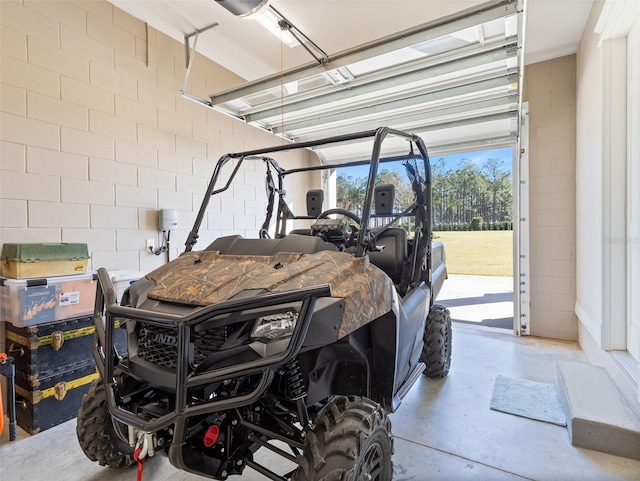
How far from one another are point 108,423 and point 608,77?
4.03m

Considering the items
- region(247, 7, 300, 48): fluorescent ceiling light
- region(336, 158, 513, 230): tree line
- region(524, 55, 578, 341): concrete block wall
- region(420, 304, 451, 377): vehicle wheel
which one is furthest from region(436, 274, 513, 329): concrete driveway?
region(247, 7, 300, 48): fluorescent ceiling light

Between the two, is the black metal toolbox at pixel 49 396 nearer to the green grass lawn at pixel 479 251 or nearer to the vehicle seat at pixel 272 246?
the vehicle seat at pixel 272 246

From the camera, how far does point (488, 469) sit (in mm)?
1879

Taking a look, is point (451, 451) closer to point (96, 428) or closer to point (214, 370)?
point (214, 370)

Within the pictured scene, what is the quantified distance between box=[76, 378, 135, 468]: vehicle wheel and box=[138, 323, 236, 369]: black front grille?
0.58m

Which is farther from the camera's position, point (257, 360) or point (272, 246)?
point (272, 246)

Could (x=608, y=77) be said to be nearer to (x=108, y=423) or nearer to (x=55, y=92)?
(x=108, y=423)

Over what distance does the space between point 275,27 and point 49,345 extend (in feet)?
10.7

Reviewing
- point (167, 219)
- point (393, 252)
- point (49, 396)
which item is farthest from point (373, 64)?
point (49, 396)

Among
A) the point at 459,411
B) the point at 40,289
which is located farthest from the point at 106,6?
the point at 459,411

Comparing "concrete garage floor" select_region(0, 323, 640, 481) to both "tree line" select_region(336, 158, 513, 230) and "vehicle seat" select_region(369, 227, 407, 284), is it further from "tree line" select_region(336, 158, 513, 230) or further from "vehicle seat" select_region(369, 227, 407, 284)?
"tree line" select_region(336, 158, 513, 230)

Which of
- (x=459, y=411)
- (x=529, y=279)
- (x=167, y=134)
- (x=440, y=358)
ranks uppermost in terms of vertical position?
(x=167, y=134)

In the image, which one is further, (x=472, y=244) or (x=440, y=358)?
(x=472, y=244)

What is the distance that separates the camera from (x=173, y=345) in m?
1.26
